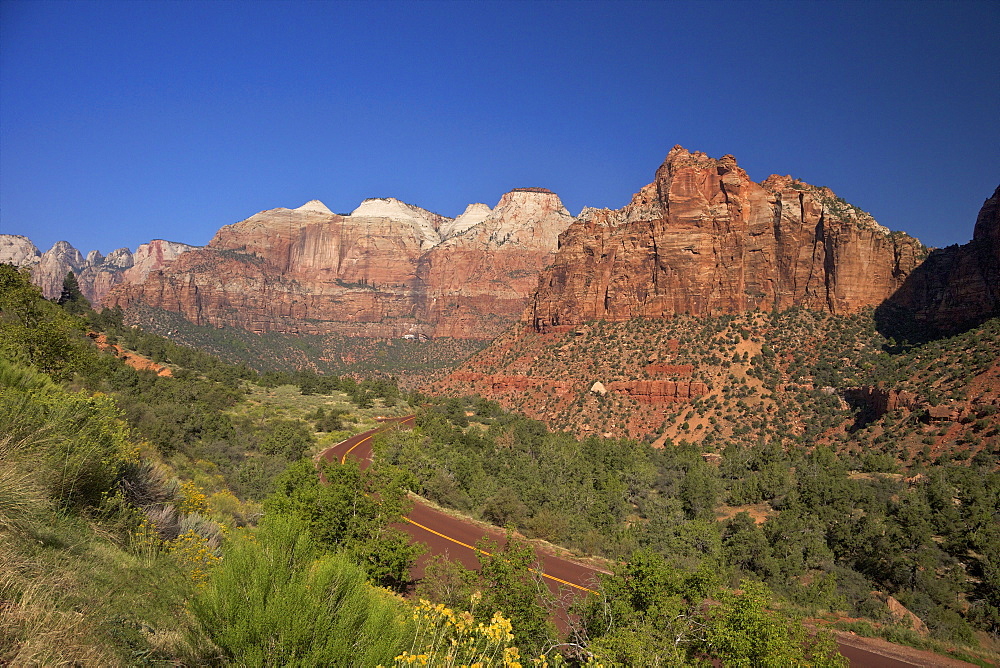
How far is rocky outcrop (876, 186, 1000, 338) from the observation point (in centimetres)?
5175

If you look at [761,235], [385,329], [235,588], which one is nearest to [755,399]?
[761,235]

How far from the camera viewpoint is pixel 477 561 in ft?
50.2

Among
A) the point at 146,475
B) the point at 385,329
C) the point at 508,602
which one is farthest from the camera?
the point at 385,329

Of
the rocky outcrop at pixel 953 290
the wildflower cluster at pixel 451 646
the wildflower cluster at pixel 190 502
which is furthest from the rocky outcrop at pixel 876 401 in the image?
the wildflower cluster at pixel 190 502

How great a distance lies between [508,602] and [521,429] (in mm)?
35607

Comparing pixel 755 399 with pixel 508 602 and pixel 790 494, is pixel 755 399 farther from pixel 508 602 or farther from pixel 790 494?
pixel 508 602

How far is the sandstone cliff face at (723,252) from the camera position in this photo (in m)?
66.2

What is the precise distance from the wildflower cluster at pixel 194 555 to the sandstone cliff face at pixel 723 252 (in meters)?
73.3

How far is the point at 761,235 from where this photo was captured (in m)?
73.8

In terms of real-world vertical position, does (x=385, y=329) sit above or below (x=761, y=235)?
below

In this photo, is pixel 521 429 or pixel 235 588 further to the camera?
pixel 521 429

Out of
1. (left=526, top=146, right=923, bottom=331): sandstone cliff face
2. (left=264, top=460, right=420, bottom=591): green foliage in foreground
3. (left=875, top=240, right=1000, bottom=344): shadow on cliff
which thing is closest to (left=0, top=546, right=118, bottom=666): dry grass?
(left=264, top=460, right=420, bottom=591): green foliage in foreground

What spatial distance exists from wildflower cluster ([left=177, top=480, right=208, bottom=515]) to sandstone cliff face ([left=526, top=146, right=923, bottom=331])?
7165cm

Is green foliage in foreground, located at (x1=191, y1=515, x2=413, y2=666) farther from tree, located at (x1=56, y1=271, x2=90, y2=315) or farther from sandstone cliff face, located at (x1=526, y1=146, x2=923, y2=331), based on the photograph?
sandstone cliff face, located at (x1=526, y1=146, x2=923, y2=331)
